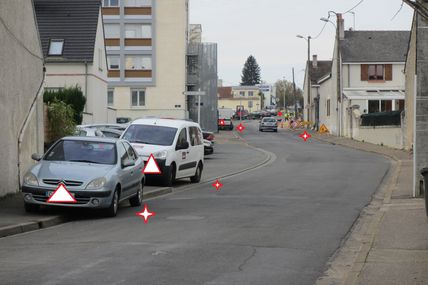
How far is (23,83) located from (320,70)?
79.3m

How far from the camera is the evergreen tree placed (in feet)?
637

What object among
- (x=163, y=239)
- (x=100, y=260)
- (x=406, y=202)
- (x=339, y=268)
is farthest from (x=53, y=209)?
(x=406, y=202)

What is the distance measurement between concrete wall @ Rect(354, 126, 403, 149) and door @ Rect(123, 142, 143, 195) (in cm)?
2978

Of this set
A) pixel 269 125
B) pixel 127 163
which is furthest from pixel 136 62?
pixel 127 163

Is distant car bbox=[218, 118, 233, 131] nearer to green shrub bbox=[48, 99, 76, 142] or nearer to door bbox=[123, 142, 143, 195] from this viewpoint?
green shrub bbox=[48, 99, 76, 142]

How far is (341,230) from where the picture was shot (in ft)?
42.7

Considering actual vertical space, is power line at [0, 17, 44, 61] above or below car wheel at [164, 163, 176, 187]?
above

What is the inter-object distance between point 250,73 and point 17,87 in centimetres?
17839

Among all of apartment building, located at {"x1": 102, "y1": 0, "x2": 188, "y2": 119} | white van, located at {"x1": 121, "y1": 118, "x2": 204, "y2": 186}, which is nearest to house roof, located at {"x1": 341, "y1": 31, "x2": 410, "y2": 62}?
apartment building, located at {"x1": 102, "y1": 0, "x2": 188, "y2": 119}

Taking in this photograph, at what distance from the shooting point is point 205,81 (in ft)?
226

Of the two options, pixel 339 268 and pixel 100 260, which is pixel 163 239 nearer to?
pixel 100 260

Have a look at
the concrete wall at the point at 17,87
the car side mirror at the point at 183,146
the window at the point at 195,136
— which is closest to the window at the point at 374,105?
the window at the point at 195,136

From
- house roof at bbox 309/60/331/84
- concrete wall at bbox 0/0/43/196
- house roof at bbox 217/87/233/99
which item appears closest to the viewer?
concrete wall at bbox 0/0/43/196

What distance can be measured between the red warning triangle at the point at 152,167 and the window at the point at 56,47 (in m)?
26.8
